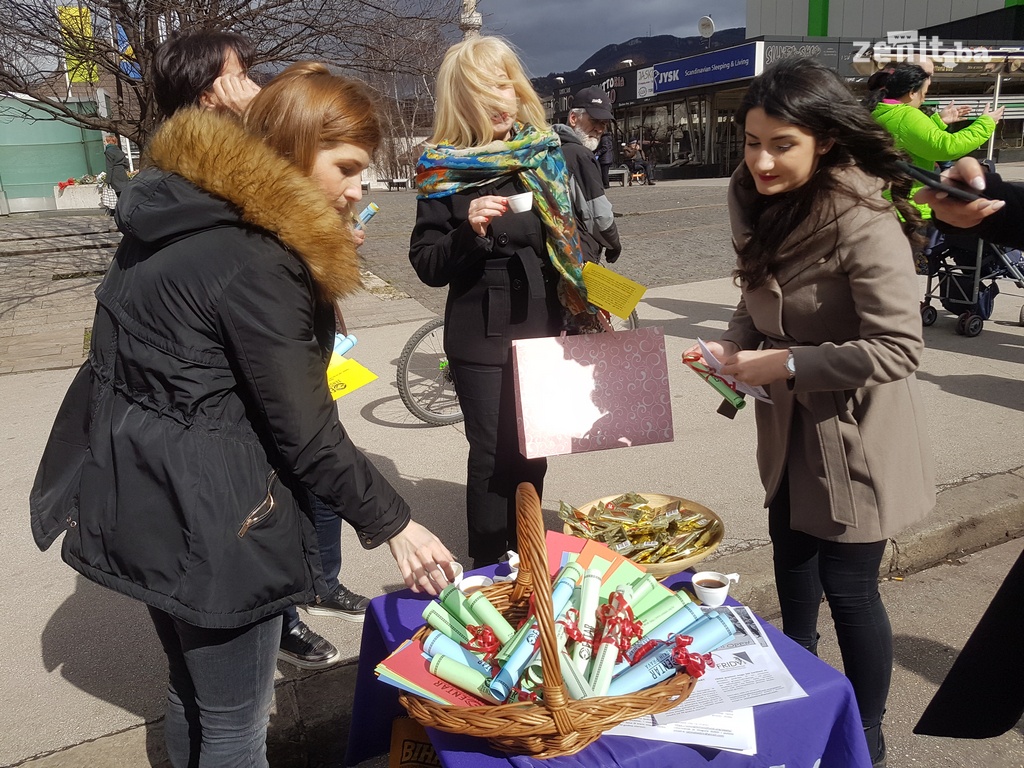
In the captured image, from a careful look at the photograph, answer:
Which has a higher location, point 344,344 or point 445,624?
point 344,344

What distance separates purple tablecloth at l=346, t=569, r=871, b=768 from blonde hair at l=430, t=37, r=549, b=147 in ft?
5.18

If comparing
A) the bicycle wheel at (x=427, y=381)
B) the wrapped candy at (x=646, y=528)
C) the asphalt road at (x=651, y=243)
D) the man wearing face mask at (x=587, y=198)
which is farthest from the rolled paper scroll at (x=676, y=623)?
the asphalt road at (x=651, y=243)

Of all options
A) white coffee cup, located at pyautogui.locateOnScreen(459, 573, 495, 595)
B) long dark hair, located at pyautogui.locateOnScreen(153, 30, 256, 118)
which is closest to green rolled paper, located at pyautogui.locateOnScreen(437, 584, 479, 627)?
white coffee cup, located at pyautogui.locateOnScreen(459, 573, 495, 595)

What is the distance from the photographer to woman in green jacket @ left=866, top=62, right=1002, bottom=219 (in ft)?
15.8

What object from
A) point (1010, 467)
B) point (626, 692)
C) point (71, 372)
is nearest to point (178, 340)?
point (626, 692)

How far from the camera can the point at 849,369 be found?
1872 mm

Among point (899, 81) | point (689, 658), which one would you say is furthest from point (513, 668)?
point (899, 81)

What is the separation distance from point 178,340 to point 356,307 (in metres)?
7.18

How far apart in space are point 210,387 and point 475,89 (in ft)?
5.06

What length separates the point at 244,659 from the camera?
1.71 metres

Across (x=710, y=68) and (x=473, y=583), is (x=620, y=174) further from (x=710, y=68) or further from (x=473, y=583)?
(x=473, y=583)

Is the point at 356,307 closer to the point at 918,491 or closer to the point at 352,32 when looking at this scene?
the point at 352,32

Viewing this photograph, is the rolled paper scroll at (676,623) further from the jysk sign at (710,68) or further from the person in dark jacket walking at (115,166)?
the jysk sign at (710,68)

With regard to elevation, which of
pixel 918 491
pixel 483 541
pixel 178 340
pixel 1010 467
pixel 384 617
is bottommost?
pixel 1010 467
